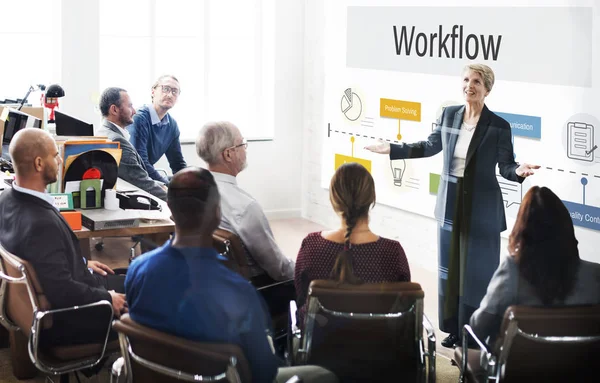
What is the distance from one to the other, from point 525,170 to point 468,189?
11.7 inches

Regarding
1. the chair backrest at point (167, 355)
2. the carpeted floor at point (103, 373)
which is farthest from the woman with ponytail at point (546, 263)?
the chair backrest at point (167, 355)

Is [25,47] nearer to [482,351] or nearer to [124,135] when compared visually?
[124,135]

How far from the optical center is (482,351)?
3.09 m

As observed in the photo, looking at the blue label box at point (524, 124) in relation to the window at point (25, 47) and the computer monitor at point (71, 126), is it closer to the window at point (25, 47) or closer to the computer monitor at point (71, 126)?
the computer monitor at point (71, 126)

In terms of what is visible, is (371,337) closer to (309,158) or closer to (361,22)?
(309,158)

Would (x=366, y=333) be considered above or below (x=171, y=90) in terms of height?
below

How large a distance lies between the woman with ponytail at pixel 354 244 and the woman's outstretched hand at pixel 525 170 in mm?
471

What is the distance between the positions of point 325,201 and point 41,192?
1137 mm

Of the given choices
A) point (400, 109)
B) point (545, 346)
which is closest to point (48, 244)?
point (400, 109)

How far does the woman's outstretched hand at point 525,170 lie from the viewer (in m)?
2.98

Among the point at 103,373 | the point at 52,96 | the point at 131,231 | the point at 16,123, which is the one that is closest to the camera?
the point at 131,231

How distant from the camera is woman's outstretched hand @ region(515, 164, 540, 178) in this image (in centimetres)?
298

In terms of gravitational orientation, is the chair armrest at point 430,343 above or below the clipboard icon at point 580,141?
below

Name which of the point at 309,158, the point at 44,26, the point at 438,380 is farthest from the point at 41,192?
the point at 44,26
